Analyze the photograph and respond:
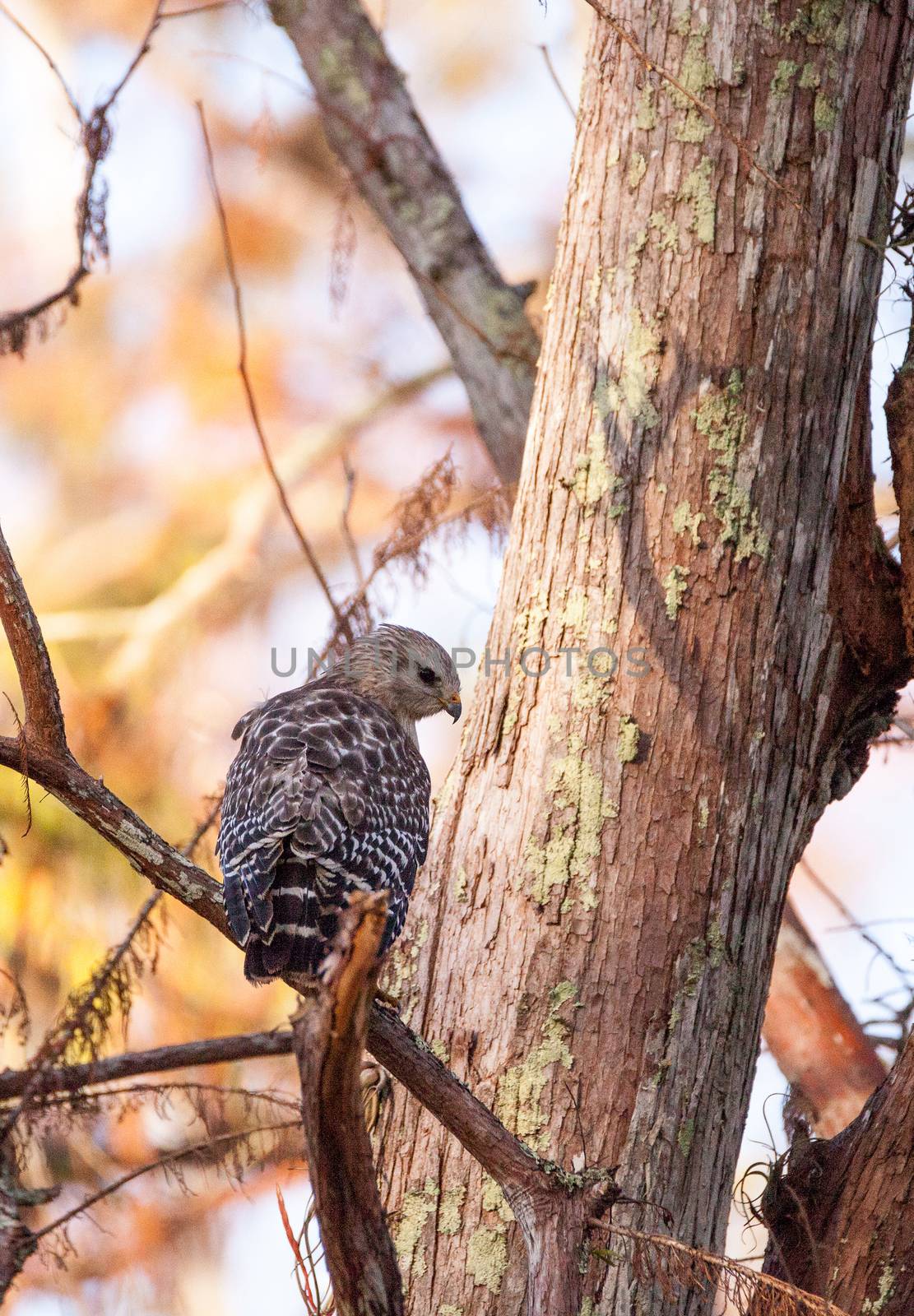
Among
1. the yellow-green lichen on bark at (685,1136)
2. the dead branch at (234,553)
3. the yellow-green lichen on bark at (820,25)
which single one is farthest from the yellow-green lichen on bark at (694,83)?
the dead branch at (234,553)

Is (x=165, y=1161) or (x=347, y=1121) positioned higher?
(x=165, y=1161)

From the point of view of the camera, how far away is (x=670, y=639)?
3543 millimetres

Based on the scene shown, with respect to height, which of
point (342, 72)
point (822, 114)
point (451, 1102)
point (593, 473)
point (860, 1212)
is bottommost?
point (860, 1212)

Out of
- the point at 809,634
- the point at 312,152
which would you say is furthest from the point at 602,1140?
the point at 312,152

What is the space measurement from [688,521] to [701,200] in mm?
944

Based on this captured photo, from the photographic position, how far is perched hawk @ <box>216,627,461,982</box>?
121 inches

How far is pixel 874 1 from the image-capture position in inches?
148

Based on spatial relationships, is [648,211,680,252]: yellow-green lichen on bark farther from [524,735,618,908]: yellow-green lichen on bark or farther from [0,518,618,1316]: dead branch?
[0,518,618,1316]: dead branch

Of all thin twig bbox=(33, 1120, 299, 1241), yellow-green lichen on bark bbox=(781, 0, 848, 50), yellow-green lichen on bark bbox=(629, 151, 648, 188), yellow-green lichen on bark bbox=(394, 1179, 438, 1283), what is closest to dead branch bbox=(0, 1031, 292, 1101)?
thin twig bbox=(33, 1120, 299, 1241)

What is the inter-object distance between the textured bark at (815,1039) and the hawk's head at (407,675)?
1.87m

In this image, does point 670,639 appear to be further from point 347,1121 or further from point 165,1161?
point 165,1161

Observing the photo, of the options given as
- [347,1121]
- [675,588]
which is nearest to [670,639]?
[675,588]

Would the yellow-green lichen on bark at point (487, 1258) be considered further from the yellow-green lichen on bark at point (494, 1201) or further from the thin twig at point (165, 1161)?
the thin twig at point (165, 1161)

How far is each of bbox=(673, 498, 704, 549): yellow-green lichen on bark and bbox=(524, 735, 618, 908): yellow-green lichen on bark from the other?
649 mm
